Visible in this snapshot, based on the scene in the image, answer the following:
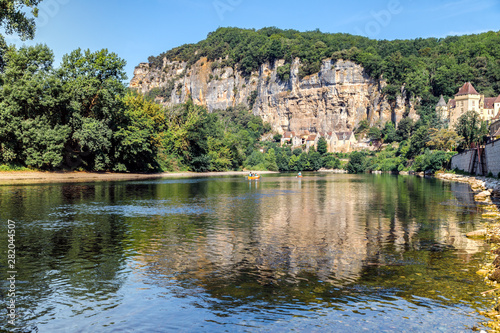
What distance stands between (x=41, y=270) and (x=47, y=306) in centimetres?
291

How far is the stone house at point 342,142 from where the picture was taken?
166 m

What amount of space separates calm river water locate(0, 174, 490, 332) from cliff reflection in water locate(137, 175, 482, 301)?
0.16 ft

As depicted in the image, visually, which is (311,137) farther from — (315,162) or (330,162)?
(315,162)

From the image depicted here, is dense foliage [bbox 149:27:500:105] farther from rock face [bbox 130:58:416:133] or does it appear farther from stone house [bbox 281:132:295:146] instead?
stone house [bbox 281:132:295:146]

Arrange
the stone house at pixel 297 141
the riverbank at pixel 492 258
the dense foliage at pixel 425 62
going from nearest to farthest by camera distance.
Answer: the riverbank at pixel 492 258 → the dense foliage at pixel 425 62 → the stone house at pixel 297 141

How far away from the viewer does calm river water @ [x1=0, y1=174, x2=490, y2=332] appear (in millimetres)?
8273

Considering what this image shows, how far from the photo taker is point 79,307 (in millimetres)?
8820

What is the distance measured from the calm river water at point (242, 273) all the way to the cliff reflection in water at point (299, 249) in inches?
1.9

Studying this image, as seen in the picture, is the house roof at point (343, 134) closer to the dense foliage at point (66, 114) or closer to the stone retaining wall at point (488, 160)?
the stone retaining wall at point (488, 160)

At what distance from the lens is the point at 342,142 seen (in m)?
168

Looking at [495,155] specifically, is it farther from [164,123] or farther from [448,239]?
[164,123]

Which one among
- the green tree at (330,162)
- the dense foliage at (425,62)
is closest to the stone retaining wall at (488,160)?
the green tree at (330,162)

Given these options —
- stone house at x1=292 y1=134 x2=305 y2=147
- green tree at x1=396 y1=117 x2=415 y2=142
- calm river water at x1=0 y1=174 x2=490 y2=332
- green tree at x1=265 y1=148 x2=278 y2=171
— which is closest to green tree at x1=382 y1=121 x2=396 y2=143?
green tree at x1=396 y1=117 x2=415 y2=142

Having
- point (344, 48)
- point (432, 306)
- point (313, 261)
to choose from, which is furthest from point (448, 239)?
point (344, 48)
